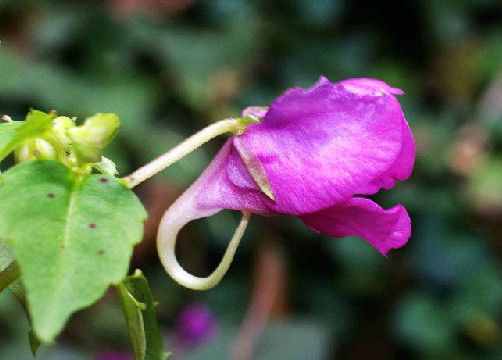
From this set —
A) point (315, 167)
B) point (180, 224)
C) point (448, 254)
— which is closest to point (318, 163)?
point (315, 167)

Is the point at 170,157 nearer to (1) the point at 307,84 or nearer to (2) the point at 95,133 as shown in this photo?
(2) the point at 95,133

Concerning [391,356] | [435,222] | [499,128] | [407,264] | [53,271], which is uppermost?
[53,271]

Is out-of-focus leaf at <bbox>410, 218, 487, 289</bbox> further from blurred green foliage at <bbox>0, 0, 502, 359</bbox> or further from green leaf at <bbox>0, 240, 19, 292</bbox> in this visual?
green leaf at <bbox>0, 240, 19, 292</bbox>

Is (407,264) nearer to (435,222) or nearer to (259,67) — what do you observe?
(435,222)

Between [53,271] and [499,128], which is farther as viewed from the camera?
[499,128]

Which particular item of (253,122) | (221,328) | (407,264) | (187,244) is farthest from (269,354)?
(253,122)

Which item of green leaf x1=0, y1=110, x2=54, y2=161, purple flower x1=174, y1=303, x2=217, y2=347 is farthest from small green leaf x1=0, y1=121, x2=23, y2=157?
purple flower x1=174, y1=303, x2=217, y2=347
